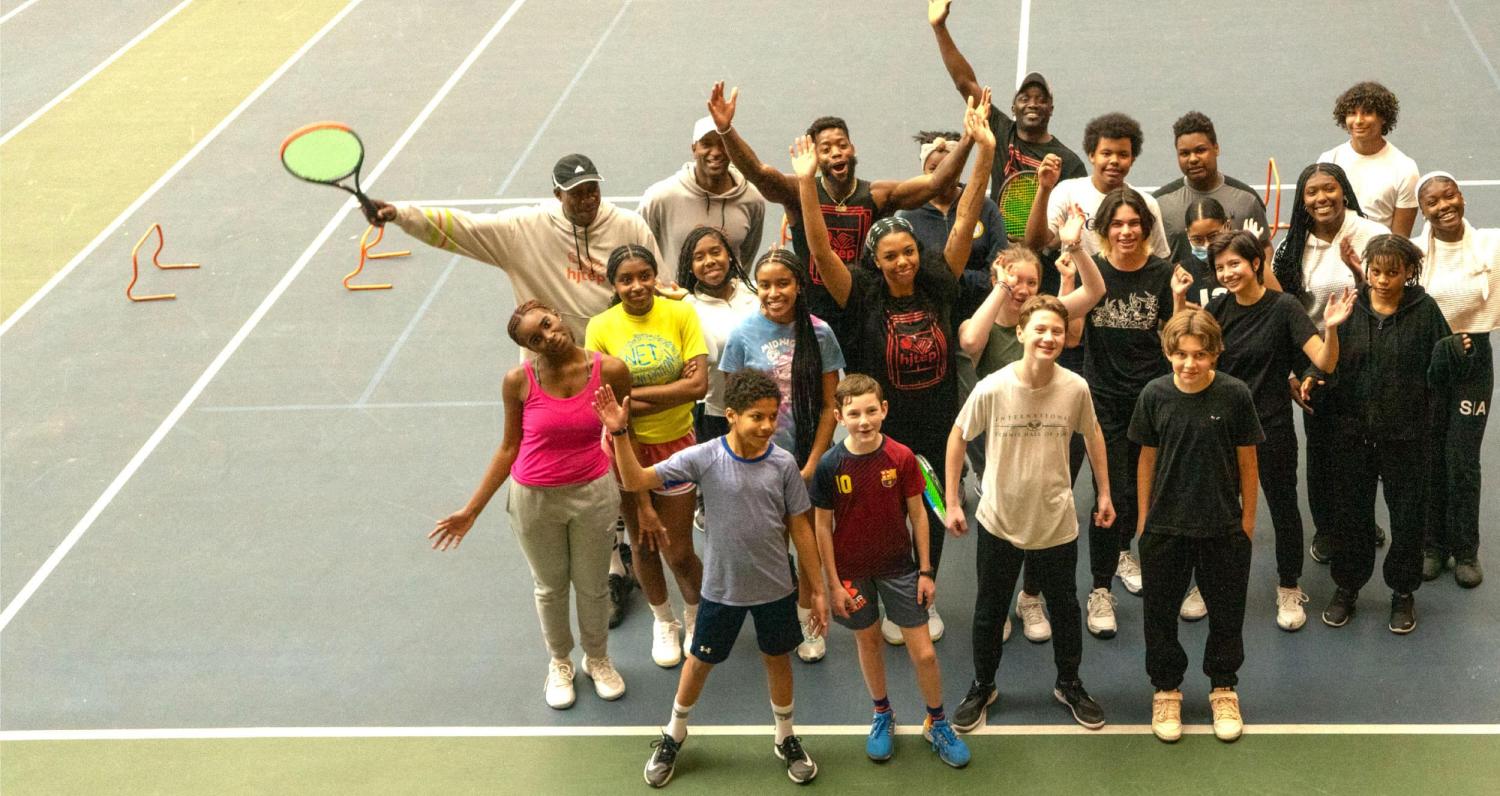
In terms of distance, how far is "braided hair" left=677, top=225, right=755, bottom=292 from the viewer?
22.3 ft

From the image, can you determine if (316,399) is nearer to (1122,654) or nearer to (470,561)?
(470,561)

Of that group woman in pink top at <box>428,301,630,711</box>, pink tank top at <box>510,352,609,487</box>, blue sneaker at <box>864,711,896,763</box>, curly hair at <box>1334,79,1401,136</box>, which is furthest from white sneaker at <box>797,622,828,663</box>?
curly hair at <box>1334,79,1401,136</box>

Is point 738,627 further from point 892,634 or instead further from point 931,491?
point 892,634

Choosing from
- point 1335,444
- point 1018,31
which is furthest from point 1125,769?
point 1018,31

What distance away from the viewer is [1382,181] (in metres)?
7.70

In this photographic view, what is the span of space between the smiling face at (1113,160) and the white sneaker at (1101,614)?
1978 millimetres

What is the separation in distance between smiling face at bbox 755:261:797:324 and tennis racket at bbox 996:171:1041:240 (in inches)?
78.1

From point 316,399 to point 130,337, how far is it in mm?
1875

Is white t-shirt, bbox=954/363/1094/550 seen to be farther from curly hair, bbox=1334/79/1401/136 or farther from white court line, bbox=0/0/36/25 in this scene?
white court line, bbox=0/0/36/25

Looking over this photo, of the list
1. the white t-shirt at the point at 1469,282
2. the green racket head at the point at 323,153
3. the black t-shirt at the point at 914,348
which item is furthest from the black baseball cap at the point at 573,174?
the white t-shirt at the point at 1469,282

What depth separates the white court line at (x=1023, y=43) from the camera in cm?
1337

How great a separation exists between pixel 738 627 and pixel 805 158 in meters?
2.10

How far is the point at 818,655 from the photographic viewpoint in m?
7.06

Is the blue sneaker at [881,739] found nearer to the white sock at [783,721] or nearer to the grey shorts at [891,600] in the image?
the white sock at [783,721]
